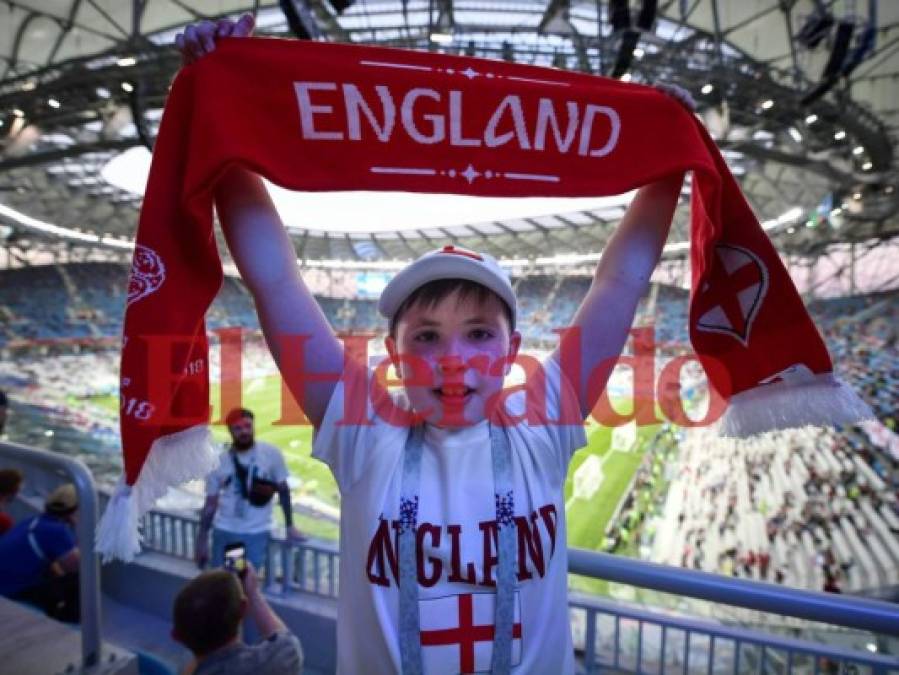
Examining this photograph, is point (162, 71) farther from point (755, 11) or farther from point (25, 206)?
point (25, 206)

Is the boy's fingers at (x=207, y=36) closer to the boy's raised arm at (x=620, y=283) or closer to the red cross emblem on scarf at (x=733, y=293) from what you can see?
the boy's raised arm at (x=620, y=283)

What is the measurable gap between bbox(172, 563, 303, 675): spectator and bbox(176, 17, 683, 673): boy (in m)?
0.86

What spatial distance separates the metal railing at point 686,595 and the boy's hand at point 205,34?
1.50m

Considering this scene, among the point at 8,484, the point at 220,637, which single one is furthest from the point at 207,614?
the point at 8,484

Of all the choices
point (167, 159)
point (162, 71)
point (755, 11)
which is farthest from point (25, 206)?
point (167, 159)

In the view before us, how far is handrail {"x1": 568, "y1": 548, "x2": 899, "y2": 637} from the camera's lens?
4.20ft

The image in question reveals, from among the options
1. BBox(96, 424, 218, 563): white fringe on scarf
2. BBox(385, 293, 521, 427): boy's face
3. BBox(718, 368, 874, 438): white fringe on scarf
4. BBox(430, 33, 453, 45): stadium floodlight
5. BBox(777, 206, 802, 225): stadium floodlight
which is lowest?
BBox(96, 424, 218, 563): white fringe on scarf

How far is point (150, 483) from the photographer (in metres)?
1.14

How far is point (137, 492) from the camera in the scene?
3.66 ft

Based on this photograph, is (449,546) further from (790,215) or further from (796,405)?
(790,215)

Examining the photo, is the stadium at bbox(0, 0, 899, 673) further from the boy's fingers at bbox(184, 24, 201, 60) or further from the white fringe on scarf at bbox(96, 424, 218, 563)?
the boy's fingers at bbox(184, 24, 201, 60)

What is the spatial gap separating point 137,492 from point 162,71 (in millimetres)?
9962

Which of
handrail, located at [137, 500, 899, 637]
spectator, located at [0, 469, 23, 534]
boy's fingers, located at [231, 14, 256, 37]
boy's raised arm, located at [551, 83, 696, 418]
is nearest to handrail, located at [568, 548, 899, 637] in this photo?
handrail, located at [137, 500, 899, 637]

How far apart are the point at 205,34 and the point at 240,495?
9.76ft
